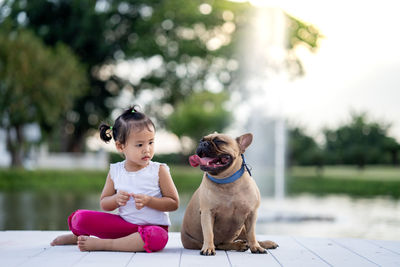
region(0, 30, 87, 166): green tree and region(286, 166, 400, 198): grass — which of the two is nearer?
region(286, 166, 400, 198): grass

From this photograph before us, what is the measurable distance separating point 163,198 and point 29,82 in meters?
17.5

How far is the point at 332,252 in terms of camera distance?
3676 mm

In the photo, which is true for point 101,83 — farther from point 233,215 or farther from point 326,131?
point 233,215

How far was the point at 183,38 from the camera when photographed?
86.3 feet

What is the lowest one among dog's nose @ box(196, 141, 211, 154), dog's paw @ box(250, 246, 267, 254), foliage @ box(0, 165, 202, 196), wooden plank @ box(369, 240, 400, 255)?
foliage @ box(0, 165, 202, 196)

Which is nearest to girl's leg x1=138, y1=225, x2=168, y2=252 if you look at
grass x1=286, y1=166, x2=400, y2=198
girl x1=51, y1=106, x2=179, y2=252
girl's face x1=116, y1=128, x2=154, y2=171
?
girl x1=51, y1=106, x2=179, y2=252

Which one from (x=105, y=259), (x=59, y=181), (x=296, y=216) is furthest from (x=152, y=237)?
(x=59, y=181)

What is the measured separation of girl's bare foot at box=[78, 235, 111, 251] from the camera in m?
3.57

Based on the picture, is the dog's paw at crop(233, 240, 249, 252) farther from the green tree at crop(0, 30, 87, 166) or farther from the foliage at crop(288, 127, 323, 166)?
the foliage at crop(288, 127, 323, 166)

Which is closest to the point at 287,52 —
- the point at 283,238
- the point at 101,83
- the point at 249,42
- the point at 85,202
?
the point at 249,42

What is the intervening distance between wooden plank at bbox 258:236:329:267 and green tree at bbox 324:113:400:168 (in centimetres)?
1942

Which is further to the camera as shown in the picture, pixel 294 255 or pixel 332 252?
pixel 332 252

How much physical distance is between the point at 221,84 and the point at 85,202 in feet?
48.6

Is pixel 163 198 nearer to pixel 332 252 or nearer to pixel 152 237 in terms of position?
pixel 152 237
